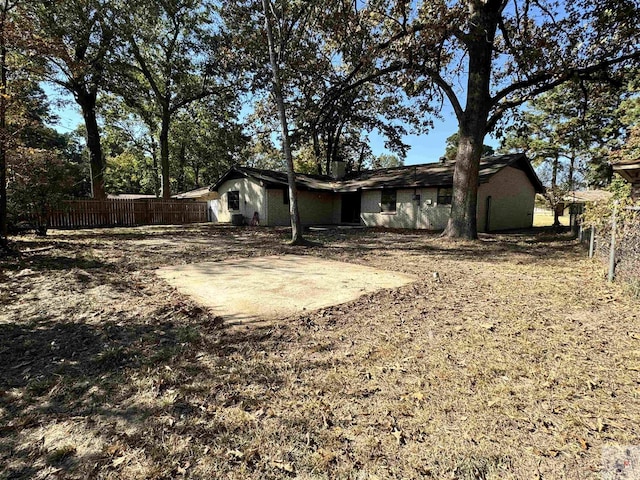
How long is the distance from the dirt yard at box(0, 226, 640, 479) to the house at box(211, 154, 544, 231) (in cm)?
1209

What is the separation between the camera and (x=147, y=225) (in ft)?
67.3

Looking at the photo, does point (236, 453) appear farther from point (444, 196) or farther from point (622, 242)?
point (444, 196)

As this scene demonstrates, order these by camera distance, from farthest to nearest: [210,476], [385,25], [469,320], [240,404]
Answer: [385,25]
[469,320]
[240,404]
[210,476]

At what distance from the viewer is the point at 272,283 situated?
6.05 metres

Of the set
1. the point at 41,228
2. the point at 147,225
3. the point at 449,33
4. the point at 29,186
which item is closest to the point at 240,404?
the point at 449,33

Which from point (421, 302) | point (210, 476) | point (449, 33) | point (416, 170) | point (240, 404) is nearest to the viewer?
point (210, 476)

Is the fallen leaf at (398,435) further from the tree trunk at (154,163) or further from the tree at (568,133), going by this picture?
the tree trunk at (154,163)

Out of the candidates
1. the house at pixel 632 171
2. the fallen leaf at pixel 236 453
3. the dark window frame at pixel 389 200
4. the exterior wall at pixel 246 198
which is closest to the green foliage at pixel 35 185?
the exterior wall at pixel 246 198

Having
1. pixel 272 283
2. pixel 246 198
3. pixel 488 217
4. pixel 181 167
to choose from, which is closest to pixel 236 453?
pixel 272 283

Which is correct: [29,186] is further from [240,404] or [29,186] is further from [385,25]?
[385,25]

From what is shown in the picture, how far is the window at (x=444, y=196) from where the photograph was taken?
16609 mm

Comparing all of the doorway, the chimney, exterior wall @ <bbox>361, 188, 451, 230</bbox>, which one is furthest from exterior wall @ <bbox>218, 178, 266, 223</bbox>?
the doorway

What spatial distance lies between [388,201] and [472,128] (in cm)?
788

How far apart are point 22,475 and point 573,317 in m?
5.55
